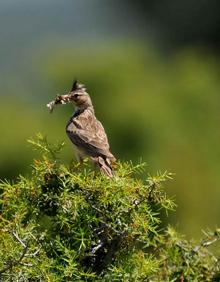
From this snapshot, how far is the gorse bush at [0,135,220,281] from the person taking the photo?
4.16m

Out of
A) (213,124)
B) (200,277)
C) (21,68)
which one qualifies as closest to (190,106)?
(213,124)

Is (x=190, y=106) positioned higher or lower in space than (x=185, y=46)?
higher

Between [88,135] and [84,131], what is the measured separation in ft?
0.20

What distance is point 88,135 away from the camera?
6992mm

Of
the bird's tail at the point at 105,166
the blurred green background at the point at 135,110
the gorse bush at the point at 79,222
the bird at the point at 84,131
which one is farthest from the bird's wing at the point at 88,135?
the blurred green background at the point at 135,110

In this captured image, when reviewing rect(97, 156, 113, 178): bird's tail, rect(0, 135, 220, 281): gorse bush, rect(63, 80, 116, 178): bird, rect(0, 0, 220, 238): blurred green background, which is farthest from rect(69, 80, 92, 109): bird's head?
rect(0, 0, 220, 238): blurred green background

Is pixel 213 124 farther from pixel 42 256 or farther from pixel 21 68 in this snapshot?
pixel 42 256

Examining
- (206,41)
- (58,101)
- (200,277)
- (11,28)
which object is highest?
(58,101)

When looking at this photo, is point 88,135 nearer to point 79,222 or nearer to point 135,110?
point 79,222

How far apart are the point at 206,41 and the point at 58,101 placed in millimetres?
25951

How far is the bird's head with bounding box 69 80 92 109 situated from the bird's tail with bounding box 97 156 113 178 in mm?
843

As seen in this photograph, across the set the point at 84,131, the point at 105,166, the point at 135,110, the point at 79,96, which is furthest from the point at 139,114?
the point at 105,166

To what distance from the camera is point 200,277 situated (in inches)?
193

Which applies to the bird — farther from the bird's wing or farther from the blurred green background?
the blurred green background
